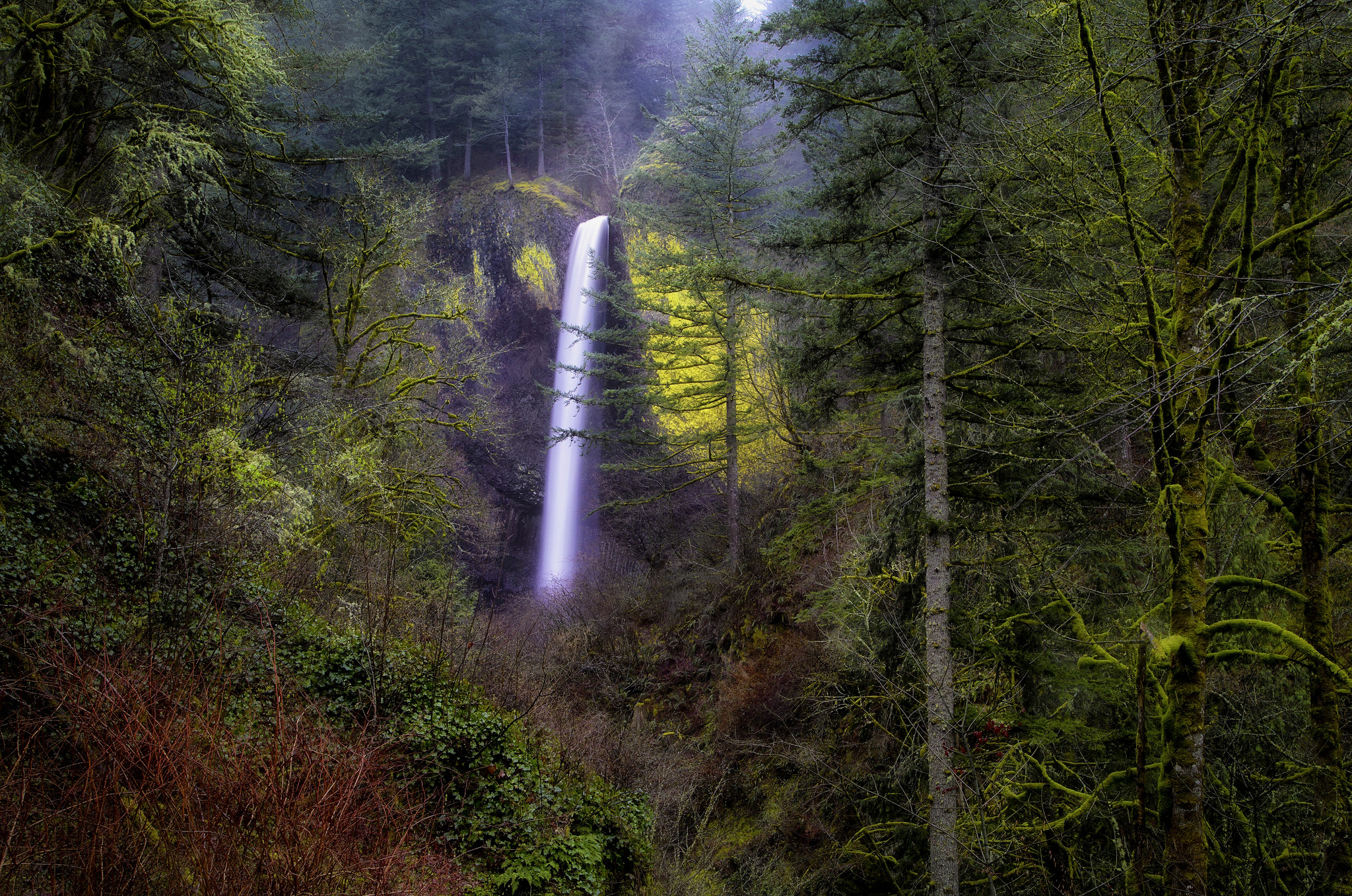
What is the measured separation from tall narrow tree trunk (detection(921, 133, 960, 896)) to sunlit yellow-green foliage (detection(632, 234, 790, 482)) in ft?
24.5

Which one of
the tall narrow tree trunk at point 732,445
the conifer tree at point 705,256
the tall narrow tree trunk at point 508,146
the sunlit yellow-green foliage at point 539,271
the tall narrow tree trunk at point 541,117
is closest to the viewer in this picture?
the tall narrow tree trunk at point 732,445

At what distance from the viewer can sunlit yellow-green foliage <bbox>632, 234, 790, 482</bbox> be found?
591 inches

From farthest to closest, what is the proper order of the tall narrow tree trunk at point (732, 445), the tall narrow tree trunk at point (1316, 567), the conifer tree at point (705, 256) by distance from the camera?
the conifer tree at point (705, 256) < the tall narrow tree trunk at point (732, 445) < the tall narrow tree trunk at point (1316, 567)

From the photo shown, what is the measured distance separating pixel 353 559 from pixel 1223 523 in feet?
37.5

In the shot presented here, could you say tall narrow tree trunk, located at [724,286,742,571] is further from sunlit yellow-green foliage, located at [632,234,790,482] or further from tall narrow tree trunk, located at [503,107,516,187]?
tall narrow tree trunk, located at [503,107,516,187]

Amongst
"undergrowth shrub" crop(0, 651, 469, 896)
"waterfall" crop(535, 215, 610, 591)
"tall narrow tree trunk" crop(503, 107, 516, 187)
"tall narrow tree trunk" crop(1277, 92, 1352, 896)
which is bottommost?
"undergrowth shrub" crop(0, 651, 469, 896)

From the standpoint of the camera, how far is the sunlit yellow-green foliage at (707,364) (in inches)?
591

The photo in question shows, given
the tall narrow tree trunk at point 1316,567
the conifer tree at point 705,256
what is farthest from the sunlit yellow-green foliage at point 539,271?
the tall narrow tree trunk at point 1316,567

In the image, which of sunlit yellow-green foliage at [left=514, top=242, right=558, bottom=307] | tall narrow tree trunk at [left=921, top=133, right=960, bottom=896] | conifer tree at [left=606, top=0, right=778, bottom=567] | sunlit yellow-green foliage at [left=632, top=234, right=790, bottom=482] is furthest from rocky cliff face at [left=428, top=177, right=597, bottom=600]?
tall narrow tree trunk at [left=921, top=133, right=960, bottom=896]

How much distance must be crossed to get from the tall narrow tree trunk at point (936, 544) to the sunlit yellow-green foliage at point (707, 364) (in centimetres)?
746

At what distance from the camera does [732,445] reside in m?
15.3

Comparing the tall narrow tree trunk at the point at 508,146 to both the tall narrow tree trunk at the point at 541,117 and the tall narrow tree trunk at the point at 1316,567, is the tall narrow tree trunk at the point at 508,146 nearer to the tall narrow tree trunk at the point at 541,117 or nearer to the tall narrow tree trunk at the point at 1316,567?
the tall narrow tree trunk at the point at 541,117

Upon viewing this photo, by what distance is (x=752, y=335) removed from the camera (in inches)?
667

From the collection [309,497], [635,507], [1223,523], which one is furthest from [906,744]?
[635,507]
